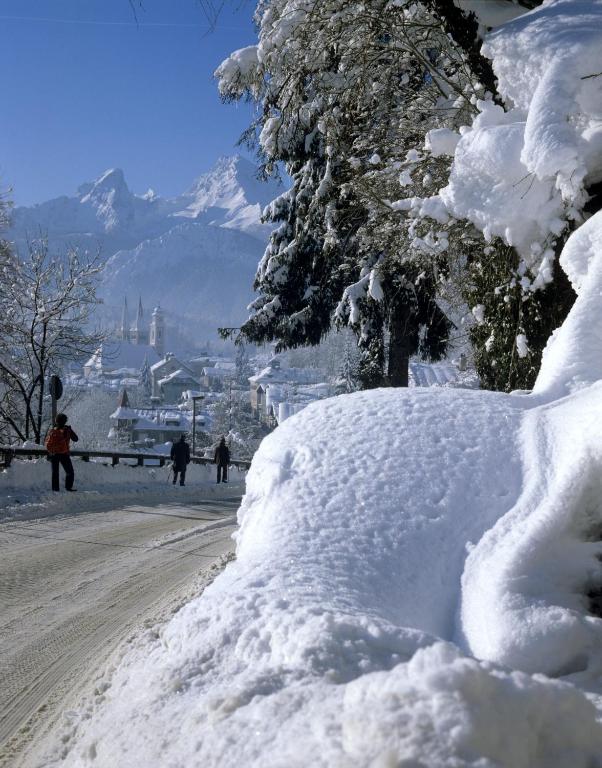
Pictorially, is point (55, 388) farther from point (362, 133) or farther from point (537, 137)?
point (537, 137)

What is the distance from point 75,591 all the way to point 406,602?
15.0 feet

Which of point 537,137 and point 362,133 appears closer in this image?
point 537,137

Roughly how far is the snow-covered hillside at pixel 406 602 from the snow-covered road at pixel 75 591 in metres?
0.54

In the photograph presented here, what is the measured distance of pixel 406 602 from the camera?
3.11 m

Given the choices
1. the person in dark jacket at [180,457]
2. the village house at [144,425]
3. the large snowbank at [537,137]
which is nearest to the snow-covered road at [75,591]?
the large snowbank at [537,137]

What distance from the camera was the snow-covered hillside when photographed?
79.9 inches

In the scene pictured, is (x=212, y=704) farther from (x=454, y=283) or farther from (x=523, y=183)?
(x=454, y=283)

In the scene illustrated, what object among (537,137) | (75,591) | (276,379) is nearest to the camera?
(537,137)

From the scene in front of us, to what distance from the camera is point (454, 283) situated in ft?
32.3

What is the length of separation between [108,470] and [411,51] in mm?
15421

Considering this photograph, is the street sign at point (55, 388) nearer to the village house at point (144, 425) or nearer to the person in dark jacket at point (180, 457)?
the person in dark jacket at point (180, 457)

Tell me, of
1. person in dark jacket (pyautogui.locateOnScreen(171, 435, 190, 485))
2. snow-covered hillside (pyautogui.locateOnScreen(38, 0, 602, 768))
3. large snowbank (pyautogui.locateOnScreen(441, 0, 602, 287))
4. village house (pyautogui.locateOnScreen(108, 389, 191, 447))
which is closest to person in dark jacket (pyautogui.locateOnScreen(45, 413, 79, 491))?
person in dark jacket (pyautogui.locateOnScreen(171, 435, 190, 485))

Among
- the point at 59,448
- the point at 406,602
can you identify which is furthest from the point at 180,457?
the point at 406,602

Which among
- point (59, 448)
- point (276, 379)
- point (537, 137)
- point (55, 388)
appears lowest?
point (59, 448)
